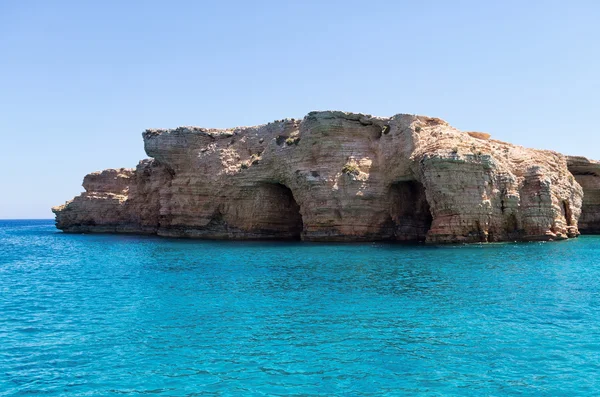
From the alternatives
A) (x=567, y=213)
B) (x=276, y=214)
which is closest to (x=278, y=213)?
(x=276, y=214)

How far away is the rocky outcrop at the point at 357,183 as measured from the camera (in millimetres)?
39000

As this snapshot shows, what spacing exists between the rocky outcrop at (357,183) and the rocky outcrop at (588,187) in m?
4.27

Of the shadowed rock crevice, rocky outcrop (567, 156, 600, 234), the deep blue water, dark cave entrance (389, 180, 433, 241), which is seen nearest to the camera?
the deep blue water

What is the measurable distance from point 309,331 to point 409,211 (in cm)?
3522

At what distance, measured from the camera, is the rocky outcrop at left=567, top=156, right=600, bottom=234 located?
51562 millimetres

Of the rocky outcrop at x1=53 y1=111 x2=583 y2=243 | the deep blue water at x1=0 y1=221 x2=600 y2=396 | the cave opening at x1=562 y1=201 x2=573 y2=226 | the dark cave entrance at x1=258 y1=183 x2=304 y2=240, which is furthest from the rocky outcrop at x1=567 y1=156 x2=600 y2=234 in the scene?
the dark cave entrance at x1=258 y1=183 x2=304 y2=240

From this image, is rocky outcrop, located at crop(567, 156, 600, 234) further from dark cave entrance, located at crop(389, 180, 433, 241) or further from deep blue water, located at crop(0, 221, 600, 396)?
deep blue water, located at crop(0, 221, 600, 396)

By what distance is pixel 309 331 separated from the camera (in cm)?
1388

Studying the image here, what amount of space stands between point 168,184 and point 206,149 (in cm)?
781

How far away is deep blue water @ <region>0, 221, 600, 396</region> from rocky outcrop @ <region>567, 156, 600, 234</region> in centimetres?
2935

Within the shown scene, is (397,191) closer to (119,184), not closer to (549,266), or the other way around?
(549,266)

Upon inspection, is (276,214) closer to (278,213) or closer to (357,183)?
(278,213)

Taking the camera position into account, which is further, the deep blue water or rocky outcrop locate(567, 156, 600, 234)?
rocky outcrop locate(567, 156, 600, 234)

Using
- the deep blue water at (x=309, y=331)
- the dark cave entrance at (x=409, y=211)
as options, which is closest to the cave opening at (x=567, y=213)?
the dark cave entrance at (x=409, y=211)
